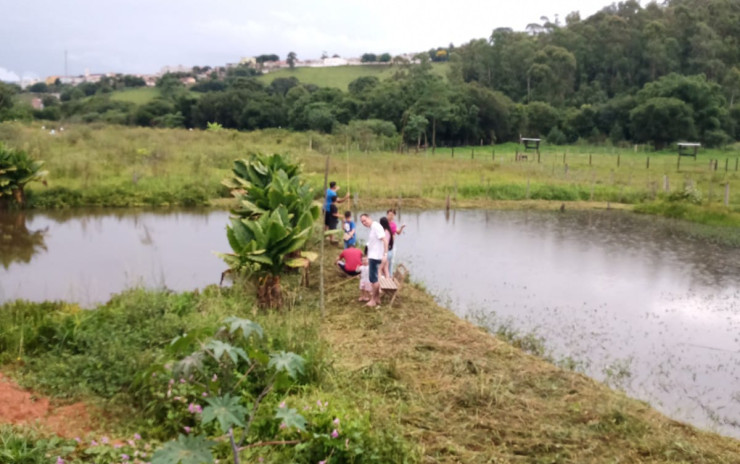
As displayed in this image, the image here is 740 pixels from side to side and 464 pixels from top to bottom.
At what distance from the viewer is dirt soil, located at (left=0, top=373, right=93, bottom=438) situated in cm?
452

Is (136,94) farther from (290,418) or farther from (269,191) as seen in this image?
(290,418)

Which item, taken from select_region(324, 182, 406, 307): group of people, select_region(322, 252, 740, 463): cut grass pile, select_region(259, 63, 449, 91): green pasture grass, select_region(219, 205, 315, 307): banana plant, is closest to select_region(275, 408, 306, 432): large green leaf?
select_region(322, 252, 740, 463): cut grass pile

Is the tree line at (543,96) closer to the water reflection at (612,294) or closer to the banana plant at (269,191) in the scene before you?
the water reflection at (612,294)

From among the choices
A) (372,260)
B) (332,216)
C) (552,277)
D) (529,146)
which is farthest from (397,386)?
(529,146)

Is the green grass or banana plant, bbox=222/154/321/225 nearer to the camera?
banana plant, bbox=222/154/321/225

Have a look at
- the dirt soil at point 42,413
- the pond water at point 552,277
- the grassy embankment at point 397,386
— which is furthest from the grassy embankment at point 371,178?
the dirt soil at point 42,413

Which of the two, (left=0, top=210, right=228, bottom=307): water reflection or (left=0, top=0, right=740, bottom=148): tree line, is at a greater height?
(left=0, top=0, right=740, bottom=148): tree line

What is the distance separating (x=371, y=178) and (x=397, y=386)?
1606 centimetres

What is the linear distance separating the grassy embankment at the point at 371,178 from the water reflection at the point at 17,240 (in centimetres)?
191

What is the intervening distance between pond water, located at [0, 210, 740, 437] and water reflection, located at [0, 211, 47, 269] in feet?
0.11

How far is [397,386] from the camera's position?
18.4 feet

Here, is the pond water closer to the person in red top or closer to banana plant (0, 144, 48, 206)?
banana plant (0, 144, 48, 206)

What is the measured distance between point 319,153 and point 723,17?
42.8 metres

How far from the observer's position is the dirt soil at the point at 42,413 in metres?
4.52
